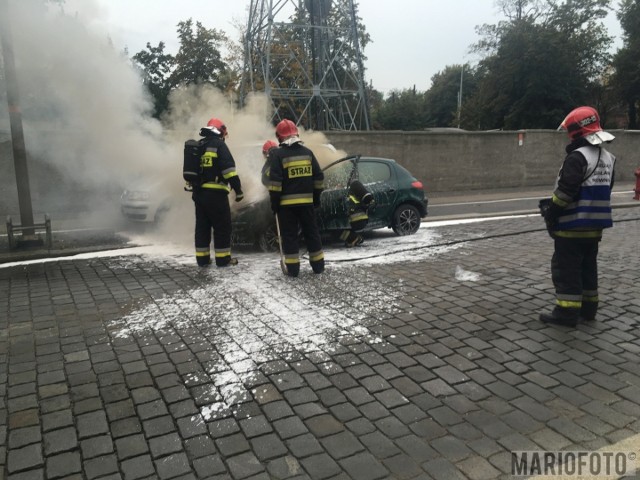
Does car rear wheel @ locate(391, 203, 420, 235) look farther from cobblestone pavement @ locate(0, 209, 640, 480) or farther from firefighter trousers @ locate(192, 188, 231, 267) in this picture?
firefighter trousers @ locate(192, 188, 231, 267)

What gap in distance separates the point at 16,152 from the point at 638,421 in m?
8.37

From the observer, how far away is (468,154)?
1869 centimetres

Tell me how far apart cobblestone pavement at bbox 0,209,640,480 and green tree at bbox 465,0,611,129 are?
30.4 meters

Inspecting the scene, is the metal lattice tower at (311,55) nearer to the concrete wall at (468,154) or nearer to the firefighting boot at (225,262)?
the concrete wall at (468,154)

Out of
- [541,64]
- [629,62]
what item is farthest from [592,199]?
[629,62]

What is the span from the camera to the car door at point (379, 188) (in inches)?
336

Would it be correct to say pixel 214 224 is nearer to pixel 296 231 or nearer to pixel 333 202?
pixel 296 231

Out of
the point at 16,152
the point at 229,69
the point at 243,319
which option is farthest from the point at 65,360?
the point at 229,69

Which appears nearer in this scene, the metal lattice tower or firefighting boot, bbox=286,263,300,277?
firefighting boot, bbox=286,263,300,277

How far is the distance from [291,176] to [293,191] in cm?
18

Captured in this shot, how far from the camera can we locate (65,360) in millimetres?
3838

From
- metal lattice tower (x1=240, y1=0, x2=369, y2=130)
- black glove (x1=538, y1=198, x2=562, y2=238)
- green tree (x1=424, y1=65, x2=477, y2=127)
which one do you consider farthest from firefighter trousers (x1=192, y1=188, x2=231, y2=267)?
green tree (x1=424, y1=65, x2=477, y2=127)

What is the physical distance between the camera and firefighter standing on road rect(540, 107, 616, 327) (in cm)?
422

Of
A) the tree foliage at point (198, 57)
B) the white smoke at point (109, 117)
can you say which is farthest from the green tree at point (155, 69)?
the tree foliage at point (198, 57)
